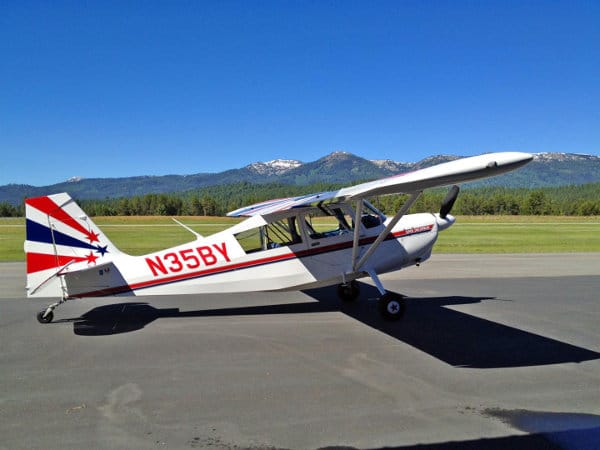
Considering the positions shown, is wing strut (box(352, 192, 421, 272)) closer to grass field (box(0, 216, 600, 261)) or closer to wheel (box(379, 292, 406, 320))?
wheel (box(379, 292, 406, 320))

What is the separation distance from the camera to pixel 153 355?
22.6ft

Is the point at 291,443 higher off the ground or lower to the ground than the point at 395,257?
lower

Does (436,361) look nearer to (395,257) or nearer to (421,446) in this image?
(421,446)

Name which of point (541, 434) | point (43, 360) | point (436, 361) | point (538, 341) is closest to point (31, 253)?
point (43, 360)

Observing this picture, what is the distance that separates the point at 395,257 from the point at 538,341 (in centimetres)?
323

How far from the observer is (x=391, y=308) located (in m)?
8.92

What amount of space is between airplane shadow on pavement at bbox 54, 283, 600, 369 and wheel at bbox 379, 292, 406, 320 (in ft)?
0.44

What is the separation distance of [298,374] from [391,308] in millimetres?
3390

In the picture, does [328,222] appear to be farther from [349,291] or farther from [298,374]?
[298,374]

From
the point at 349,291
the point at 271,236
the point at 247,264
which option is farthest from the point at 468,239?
the point at 247,264

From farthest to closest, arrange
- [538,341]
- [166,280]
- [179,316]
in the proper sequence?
[179,316]
[166,280]
[538,341]

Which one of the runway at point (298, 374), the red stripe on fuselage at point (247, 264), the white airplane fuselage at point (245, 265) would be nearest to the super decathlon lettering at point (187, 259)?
the white airplane fuselage at point (245, 265)

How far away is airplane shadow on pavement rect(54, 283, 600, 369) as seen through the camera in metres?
6.77

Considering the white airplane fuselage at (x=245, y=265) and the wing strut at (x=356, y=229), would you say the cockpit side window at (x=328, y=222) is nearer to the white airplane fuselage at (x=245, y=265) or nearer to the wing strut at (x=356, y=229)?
the white airplane fuselage at (x=245, y=265)
